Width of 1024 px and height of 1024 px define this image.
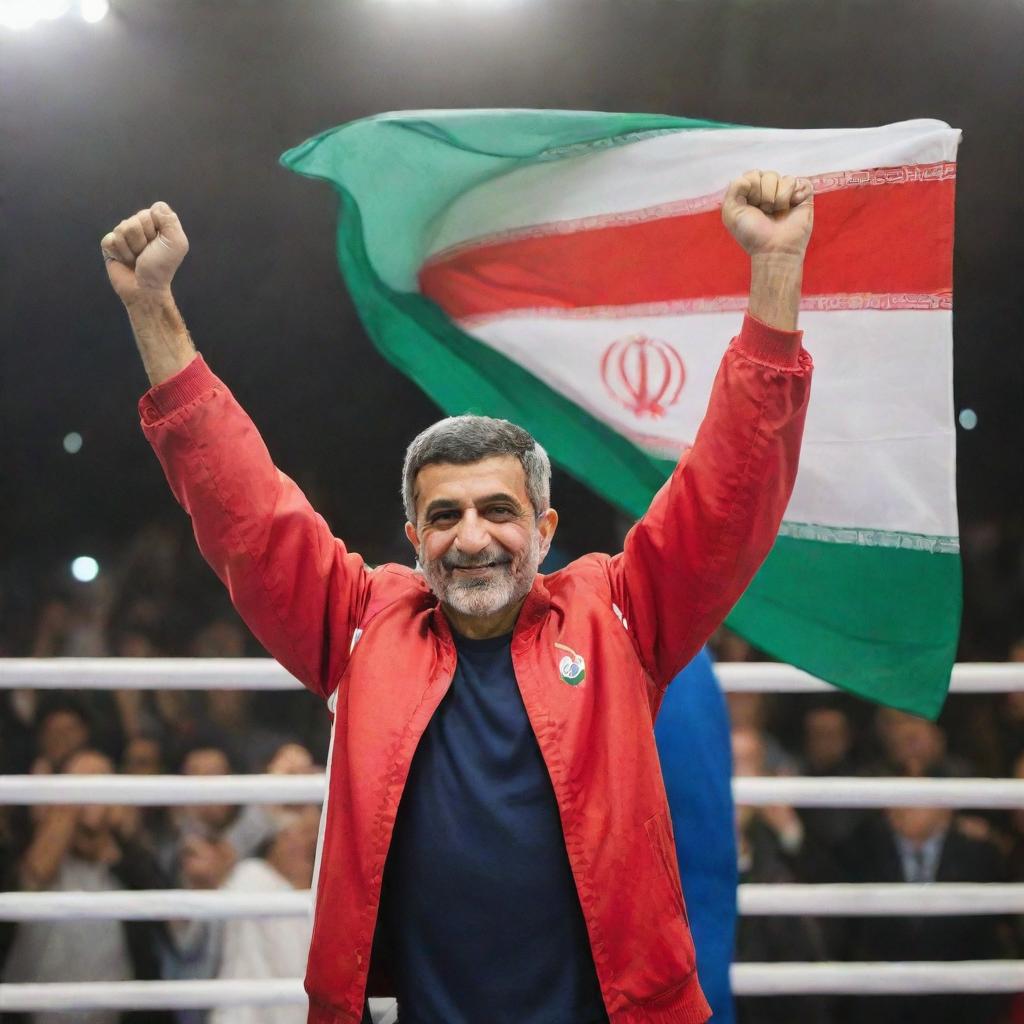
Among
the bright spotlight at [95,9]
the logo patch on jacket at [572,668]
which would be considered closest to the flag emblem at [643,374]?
the logo patch on jacket at [572,668]

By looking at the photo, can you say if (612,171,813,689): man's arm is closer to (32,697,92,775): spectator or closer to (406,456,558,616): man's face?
(406,456,558,616): man's face

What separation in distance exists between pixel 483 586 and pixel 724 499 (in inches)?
12.7

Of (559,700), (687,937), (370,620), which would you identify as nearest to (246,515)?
(370,620)

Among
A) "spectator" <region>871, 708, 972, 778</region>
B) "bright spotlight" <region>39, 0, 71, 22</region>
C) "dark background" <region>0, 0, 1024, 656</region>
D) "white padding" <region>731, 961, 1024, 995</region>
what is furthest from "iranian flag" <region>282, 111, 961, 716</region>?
"bright spotlight" <region>39, 0, 71, 22</region>

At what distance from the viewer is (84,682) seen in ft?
7.43

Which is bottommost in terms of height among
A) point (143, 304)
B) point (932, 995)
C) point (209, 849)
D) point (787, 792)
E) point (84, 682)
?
point (932, 995)

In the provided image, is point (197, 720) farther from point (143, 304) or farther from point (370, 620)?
point (143, 304)

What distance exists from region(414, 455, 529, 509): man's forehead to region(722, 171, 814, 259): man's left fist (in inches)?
16.2

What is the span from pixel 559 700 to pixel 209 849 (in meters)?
1.47

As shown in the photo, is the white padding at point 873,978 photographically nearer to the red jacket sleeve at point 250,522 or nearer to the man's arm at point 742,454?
the man's arm at point 742,454

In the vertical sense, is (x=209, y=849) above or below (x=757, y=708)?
below

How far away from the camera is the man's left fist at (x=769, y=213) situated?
4.50 ft

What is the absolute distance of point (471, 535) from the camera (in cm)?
143

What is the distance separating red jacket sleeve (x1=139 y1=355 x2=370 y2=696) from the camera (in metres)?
1.38
